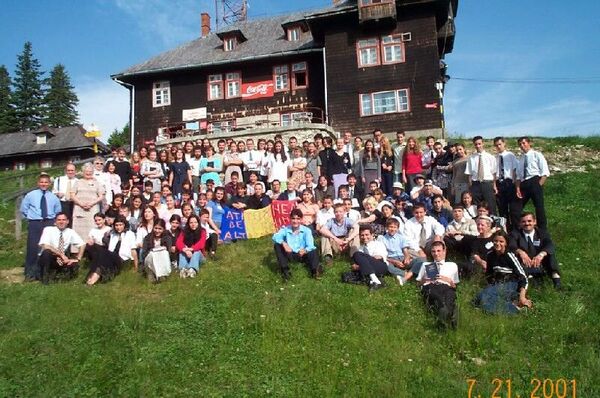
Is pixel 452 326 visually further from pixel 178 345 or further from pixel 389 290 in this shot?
pixel 178 345

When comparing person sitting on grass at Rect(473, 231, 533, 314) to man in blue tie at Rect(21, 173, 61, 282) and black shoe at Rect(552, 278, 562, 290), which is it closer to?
black shoe at Rect(552, 278, 562, 290)

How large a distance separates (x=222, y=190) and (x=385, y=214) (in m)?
4.03

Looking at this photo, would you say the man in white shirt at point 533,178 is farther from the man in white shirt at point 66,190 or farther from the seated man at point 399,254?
the man in white shirt at point 66,190

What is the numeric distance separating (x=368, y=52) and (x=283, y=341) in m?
20.8

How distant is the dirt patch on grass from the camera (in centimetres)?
946

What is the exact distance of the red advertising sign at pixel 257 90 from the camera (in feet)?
90.3

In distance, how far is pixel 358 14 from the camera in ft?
78.2

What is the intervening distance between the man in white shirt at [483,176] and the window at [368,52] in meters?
15.7

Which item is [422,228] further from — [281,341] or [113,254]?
[113,254]

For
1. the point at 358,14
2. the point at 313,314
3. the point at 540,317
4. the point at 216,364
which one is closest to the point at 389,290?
the point at 313,314

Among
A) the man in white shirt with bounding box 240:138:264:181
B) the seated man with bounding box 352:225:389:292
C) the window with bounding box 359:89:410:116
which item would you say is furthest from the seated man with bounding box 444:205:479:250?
the window with bounding box 359:89:410:116

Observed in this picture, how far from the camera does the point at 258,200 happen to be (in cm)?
1175

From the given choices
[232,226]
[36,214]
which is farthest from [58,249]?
[232,226]

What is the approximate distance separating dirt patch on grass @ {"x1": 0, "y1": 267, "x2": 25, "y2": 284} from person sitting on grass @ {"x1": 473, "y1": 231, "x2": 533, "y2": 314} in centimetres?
845
